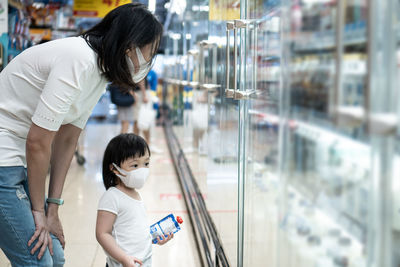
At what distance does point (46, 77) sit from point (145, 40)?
0.35m

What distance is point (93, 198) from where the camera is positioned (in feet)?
15.6

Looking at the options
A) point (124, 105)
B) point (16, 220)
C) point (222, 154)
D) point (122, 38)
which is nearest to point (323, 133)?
point (122, 38)

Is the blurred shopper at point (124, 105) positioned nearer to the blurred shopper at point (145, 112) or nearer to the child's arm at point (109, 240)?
the blurred shopper at point (145, 112)

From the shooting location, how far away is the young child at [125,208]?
2.04 meters

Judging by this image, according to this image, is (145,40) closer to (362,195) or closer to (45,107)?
(45,107)

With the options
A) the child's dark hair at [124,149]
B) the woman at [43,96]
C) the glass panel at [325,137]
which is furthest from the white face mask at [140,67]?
the glass panel at [325,137]

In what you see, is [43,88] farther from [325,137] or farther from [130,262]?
[325,137]

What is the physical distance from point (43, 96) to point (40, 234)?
499 millimetres

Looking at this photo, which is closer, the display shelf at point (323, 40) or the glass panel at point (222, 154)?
the display shelf at point (323, 40)

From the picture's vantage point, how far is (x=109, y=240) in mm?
2006

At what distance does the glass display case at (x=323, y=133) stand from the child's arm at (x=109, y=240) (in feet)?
1.59

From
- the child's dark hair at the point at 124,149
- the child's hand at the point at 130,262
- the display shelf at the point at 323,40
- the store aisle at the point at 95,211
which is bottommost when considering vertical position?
the store aisle at the point at 95,211

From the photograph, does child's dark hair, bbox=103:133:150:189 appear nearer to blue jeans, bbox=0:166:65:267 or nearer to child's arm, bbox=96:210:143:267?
child's arm, bbox=96:210:143:267

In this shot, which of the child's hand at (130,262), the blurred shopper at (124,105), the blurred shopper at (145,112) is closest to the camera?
the child's hand at (130,262)
